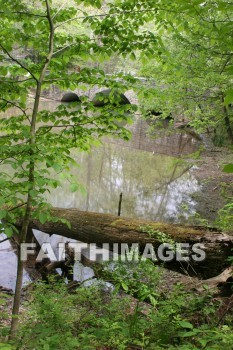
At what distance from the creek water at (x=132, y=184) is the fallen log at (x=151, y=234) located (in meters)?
0.85

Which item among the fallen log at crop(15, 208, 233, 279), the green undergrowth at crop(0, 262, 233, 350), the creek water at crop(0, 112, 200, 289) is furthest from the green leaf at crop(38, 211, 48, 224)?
the creek water at crop(0, 112, 200, 289)

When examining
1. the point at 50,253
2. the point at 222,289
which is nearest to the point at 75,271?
the point at 50,253

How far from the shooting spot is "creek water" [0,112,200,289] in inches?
333

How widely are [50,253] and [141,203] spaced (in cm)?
365

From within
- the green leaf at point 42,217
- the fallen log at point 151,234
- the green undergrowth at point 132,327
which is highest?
the green leaf at point 42,217

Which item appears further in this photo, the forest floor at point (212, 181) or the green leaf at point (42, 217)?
the forest floor at point (212, 181)

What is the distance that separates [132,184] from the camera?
1086cm

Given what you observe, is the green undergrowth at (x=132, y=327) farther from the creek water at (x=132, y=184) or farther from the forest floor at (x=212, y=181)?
the forest floor at (x=212, y=181)

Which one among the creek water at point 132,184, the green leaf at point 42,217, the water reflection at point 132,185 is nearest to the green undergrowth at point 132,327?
the green leaf at point 42,217

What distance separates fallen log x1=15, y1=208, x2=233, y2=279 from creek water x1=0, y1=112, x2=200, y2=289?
0.85 metres

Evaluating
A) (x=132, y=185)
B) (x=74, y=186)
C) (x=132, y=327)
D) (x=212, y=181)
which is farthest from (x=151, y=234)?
(x=212, y=181)

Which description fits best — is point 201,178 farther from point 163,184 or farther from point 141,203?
point 141,203

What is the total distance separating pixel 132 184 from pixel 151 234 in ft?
21.2

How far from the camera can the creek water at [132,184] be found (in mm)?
8461
